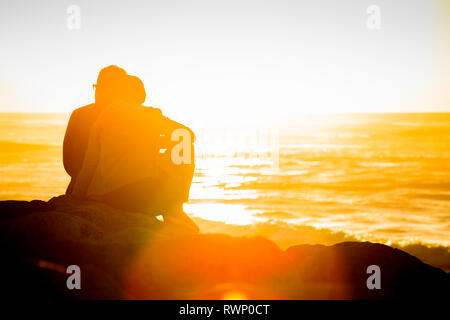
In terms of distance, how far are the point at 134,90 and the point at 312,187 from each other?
18353mm

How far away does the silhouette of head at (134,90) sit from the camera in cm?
664

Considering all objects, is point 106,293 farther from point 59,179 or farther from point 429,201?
point 59,179

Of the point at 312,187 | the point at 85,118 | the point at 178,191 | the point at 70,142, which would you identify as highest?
the point at 85,118

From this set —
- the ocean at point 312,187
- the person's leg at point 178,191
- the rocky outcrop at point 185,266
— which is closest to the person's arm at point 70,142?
the person's leg at point 178,191

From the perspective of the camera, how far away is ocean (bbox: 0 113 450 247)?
1631 centimetres

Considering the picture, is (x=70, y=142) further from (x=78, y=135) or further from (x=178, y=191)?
(x=178, y=191)

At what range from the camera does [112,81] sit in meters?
6.59

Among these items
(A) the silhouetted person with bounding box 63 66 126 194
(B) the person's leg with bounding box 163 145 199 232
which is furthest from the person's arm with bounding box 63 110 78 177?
(B) the person's leg with bounding box 163 145 199 232

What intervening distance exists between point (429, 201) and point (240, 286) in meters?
18.1

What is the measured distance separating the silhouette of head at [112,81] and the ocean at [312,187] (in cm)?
824

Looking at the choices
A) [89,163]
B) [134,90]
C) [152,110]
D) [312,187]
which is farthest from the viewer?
[312,187]

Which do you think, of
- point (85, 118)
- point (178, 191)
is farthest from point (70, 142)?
point (178, 191)

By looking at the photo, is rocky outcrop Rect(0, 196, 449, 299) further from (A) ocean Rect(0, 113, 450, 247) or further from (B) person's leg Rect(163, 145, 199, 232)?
(A) ocean Rect(0, 113, 450, 247)

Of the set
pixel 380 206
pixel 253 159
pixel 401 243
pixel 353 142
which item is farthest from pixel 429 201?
pixel 353 142
